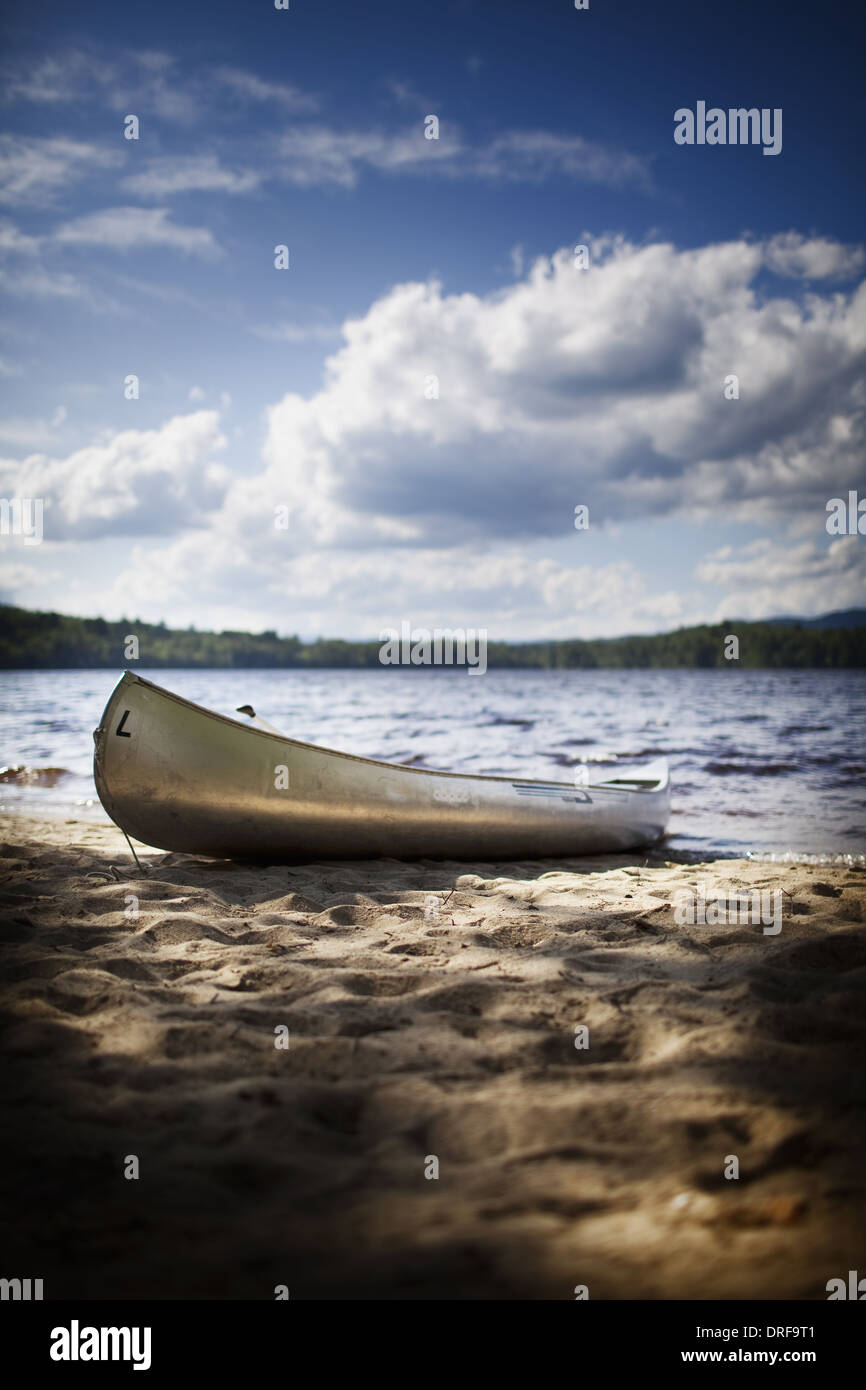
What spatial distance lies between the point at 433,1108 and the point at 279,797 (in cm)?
336

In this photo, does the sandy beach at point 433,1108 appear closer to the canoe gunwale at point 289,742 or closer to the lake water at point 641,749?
the canoe gunwale at point 289,742

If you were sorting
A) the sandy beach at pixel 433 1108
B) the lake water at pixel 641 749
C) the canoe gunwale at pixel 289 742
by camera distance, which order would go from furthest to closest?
the lake water at pixel 641 749 → the canoe gunwale at pixel 289 742 → the sandy beach at pixel 433 1108

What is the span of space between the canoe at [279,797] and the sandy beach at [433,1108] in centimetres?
139

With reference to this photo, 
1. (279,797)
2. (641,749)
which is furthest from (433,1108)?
(641,749)

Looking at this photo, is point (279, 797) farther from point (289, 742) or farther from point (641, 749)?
point (641, 749)

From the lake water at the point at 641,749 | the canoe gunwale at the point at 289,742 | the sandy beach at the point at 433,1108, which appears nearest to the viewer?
the sandy beach at the point at 433,1108

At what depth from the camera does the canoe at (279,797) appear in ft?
16.2

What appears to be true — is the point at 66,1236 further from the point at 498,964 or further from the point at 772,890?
the point at 772,890

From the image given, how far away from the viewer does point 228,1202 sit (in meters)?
1.73

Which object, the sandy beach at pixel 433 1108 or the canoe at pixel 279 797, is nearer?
the sandy beach at pixel 433 1108

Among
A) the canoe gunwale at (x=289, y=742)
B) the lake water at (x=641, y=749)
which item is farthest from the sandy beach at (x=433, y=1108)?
the lake water at (x=641, y=749)

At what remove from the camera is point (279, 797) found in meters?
5.21

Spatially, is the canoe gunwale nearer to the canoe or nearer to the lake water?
the canoe

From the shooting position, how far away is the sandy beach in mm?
1572
